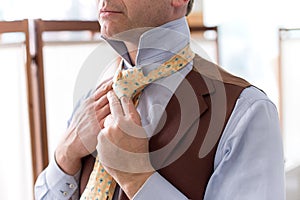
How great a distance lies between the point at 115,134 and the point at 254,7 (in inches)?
98.5

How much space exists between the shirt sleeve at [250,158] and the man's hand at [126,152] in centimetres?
14

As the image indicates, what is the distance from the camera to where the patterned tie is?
992 millimetres

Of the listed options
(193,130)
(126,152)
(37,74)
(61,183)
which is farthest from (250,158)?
(37,74)

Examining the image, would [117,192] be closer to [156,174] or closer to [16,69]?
[156,174]

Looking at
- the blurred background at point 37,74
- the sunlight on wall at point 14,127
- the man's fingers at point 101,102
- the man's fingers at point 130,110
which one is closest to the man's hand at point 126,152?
the man's fingers at point 130,110

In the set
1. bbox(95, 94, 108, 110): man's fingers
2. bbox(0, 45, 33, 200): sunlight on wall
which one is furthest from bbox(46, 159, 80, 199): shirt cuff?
bbox(0, 45, 33, 200): sunlight on wall

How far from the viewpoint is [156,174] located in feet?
3.02

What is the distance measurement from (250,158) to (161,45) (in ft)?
0.99

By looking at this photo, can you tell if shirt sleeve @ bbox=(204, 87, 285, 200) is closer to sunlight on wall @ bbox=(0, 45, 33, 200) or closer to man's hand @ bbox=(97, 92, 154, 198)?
man's hand @ bbox=(97, 92, 154, 198)

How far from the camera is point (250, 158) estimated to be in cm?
88

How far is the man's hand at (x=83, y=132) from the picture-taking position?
3.41ft

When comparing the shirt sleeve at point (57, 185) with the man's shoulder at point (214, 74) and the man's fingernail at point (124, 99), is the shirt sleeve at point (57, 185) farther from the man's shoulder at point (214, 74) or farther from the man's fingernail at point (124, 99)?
the man's shoulder at point (214, 74)

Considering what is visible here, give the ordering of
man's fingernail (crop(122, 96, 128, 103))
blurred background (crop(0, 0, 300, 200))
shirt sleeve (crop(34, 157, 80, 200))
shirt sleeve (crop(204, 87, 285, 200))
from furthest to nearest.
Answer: blurred background (crop(0, 0, 300, 200))
shirt sleeve (crop(34, 157, 80, 200))
man's fingernail (crop(122, 96, 128, 103))
shirt sleeve (crop(204, 87, 285, 200))

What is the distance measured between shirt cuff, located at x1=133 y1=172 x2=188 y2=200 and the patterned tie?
0.11m
